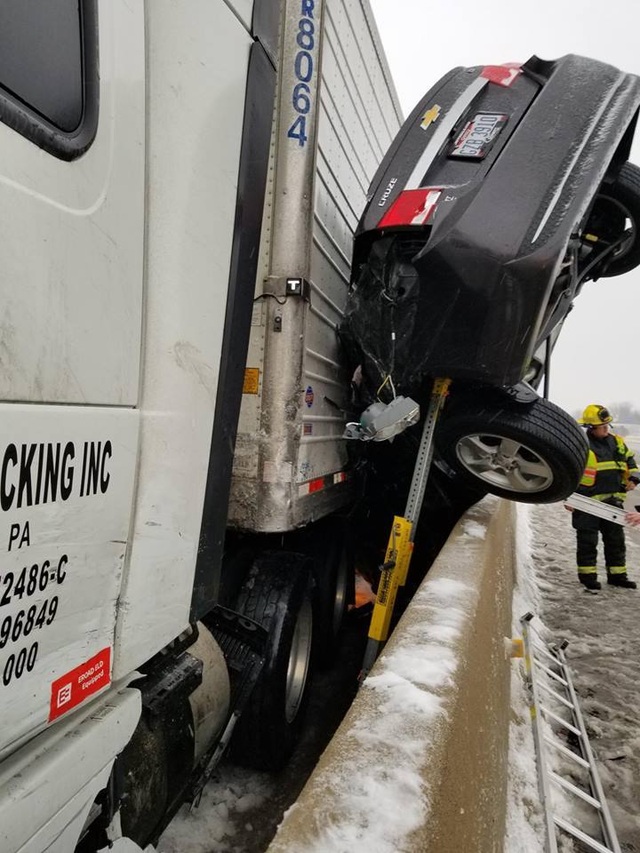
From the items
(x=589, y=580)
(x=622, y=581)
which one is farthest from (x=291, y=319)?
(x=622, y=581)

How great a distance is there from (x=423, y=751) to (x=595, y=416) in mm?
5519

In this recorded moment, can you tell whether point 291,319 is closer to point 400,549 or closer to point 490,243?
point 490,243

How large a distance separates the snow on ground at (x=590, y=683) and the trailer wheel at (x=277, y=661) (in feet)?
3.00

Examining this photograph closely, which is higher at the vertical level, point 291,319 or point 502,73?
point 502,73

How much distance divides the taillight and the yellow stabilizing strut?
838mm

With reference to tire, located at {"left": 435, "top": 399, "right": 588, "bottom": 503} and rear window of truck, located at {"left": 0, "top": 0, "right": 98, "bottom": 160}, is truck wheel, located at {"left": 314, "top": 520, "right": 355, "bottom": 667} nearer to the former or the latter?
tire, located at {"left": 435, "top": 399, "right": 588, "bottom": 503}

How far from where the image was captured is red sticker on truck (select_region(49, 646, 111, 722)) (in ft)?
3.43

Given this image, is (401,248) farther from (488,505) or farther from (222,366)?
(488,505)

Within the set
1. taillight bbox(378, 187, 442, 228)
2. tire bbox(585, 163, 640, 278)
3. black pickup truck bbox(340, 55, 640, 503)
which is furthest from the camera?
tire bbox(585, 163, 640, 278)

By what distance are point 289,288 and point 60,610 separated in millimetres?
1585

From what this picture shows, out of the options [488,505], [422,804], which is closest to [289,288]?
[422,804]

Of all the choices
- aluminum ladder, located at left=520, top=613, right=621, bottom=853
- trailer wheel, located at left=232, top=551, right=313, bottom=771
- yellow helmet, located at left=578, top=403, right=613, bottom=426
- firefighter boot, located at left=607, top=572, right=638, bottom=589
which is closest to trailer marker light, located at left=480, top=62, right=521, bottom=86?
trailer wheel, located at left=232, top=551, right=313, bottom=771

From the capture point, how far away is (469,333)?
8.37ft

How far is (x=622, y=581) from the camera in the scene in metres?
5.27
